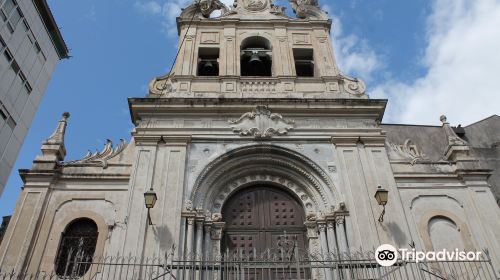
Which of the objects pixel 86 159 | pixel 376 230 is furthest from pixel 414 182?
pixel 86 159

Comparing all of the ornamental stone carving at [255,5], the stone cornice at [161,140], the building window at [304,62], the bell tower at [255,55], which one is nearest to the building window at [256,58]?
the bell tower at [255,55]

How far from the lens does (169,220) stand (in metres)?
11.5

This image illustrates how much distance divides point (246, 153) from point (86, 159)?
16.1 feet

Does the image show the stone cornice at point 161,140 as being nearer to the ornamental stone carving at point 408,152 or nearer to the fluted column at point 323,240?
the fluted column at point 323,240

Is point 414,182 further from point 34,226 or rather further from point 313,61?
point 34,226

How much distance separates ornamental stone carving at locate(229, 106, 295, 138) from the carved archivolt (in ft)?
1.65

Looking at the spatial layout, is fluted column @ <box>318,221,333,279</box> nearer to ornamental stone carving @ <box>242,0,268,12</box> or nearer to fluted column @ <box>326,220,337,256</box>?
fluted column @ <box>326,220,337,256</box>

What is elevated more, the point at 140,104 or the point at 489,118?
the point at 489,118

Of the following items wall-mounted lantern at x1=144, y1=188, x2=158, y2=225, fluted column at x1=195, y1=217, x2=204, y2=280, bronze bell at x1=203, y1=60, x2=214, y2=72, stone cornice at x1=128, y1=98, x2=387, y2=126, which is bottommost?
fluted column at x1=195, y1=217, x2=204, y2=280

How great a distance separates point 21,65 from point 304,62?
12487 mm

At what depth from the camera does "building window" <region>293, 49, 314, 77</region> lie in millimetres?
16837

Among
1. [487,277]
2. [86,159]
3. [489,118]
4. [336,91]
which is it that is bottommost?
[487,277]

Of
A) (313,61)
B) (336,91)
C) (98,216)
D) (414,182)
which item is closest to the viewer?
(98,216)

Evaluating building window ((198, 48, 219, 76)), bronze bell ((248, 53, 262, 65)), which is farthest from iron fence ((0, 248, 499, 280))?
bronze bell ((248, 53, 262, 65))
